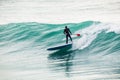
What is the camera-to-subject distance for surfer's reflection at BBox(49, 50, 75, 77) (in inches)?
603

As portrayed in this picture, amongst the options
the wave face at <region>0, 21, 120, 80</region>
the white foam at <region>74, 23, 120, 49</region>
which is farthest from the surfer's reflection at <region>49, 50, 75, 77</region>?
the white foam at <region>74, 23, 120, 49</region>

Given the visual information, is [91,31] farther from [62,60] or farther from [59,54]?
[62,60]

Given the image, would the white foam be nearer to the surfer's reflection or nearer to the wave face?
→ the wave face

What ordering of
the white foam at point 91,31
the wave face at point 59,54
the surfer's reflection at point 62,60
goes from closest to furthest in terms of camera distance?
the wave face at point 59,54
the surfer's reflection at point 62,60
the white foam at point 91,31

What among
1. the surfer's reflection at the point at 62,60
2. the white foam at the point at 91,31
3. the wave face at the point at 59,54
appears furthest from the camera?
the white foam at the point at 91,31

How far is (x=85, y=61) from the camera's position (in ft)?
53.5

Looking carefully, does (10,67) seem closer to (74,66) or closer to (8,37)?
(74,66)

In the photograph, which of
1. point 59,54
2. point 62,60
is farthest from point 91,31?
point 62,60

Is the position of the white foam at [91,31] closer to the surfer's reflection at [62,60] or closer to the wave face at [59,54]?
the wave face at [59,54]

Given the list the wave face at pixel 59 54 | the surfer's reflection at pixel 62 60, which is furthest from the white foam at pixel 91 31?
the surfer's reflection at pixel 62 60

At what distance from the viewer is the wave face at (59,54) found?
1438 cm

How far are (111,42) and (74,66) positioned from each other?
4.39m

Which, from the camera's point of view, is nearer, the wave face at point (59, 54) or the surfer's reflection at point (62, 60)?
the wave face at point (59, 54)

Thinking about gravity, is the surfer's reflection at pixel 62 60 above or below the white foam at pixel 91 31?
below
